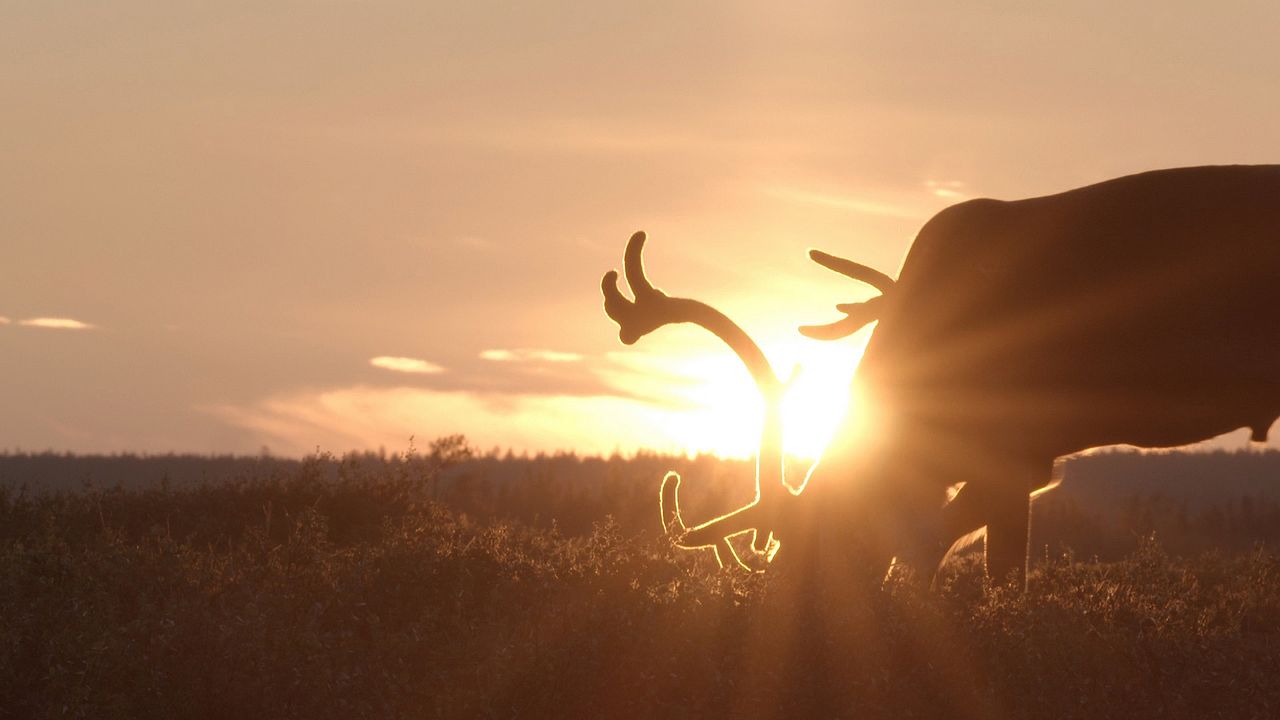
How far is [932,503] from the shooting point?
10.5 m

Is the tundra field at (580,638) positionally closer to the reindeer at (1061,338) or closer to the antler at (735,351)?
the antler at (735,351)

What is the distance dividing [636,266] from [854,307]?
2601 mm

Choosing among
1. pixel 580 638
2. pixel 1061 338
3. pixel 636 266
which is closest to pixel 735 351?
pixel 636 266

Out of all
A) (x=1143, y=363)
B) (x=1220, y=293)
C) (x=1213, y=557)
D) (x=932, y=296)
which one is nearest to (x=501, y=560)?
(x=932, y=296)

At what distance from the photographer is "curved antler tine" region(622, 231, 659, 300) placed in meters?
10.5

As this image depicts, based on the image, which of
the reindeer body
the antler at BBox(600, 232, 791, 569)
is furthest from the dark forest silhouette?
the antler at BBox(600, 232, 791, 569)

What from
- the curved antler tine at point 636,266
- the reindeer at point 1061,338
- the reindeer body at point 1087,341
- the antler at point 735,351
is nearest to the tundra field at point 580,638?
the antler at point 735,351

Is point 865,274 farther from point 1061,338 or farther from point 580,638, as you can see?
point 580,638

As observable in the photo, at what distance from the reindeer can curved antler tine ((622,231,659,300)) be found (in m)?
0.02

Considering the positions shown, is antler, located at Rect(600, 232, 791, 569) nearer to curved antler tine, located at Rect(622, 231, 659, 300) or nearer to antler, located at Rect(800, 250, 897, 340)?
curved antler tine, located at Rect(622, 231, 659, 300)

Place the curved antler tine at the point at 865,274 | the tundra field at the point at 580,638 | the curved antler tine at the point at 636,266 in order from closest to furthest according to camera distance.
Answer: the tundra field at the point at 580,638, the curved antler tine at the point at 636,266, the curved antler tine at the point at 865,274

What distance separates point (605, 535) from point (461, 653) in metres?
3.27

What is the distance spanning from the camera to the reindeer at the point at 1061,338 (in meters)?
10.8

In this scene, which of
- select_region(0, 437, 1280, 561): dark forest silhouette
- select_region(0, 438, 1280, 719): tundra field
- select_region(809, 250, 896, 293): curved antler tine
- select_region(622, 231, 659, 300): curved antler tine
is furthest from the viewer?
select_region(0, 437, 1280, 561): dark forest silhouette
